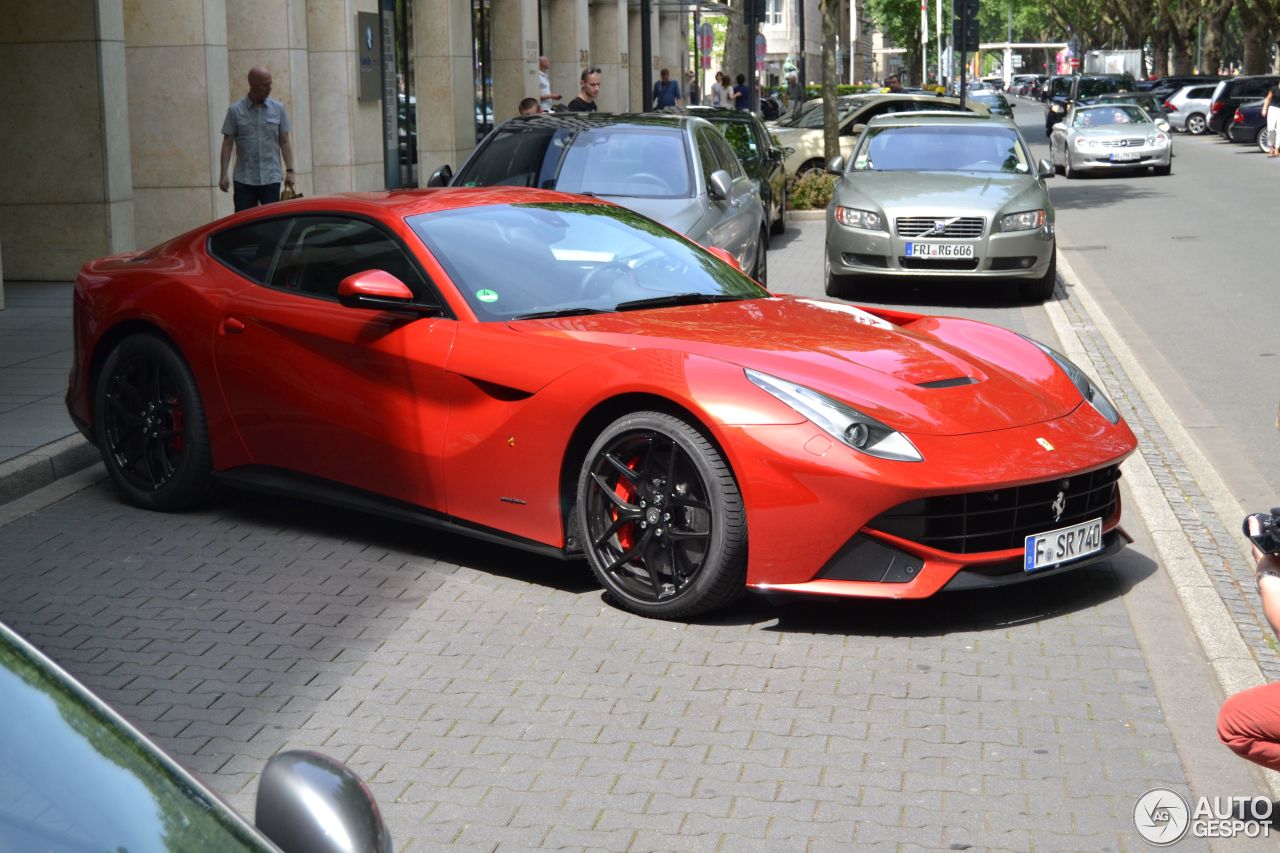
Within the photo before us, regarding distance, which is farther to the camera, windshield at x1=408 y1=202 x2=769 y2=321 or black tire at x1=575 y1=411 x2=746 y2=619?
windshield at x1=408 y1=202 x2=769 y2=321

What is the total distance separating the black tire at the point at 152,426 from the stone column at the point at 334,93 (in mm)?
13532

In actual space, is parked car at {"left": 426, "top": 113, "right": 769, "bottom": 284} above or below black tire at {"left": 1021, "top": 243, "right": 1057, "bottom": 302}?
above

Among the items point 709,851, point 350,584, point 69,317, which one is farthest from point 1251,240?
point 709,851

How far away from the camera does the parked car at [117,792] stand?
1.87 meters

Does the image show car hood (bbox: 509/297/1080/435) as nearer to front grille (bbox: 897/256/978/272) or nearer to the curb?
the curb

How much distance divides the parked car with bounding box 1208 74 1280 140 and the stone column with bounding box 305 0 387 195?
3307cm

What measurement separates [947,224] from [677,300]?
8.12m

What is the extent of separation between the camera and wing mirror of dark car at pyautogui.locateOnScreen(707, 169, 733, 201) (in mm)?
12359

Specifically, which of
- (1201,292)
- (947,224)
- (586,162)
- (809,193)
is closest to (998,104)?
(809,193)

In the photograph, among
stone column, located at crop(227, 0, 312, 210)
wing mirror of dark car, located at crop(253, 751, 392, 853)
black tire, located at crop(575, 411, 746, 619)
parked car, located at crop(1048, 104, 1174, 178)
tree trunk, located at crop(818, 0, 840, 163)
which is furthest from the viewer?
parked car, located at crop(1048, 104, 1174, 178)

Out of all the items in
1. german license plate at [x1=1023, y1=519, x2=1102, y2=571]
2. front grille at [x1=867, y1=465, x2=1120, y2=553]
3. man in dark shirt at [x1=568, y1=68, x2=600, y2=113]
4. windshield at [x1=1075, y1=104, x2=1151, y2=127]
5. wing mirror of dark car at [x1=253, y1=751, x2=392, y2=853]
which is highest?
man in dark shirt at [x1=568, y1=68, x2=600, y2=113]

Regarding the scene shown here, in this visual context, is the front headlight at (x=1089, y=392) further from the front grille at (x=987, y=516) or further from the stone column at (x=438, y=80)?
the stone column at (x=438, y=80)

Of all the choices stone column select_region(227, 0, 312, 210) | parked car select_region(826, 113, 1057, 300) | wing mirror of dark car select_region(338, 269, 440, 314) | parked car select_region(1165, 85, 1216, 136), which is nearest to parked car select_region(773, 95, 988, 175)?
stone column select_region(227, 0, 312, 210)

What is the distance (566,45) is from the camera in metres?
37.5
